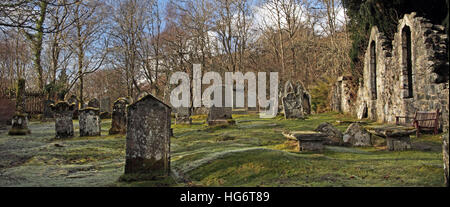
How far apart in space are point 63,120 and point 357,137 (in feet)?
34.7

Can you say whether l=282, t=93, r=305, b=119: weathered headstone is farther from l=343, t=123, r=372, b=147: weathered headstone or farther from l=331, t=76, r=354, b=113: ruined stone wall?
l=343, t=123, r=372, b=147: weathered headstone

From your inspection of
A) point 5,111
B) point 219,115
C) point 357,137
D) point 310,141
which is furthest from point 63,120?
point 357,137

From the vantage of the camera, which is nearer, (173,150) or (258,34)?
(173,150)

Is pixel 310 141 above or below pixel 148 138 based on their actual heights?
below

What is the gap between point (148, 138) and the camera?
216 inches

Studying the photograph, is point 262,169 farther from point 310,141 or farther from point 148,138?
point 310,141

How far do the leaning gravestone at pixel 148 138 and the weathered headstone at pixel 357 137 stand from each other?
4973mm

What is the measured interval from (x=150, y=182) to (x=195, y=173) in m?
0.84

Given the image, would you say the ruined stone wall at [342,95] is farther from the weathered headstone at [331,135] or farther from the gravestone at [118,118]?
the gravestone at [118,118]

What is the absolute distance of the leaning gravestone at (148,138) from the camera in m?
5.46

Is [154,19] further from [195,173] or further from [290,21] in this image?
[195,173]

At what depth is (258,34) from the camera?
118ft

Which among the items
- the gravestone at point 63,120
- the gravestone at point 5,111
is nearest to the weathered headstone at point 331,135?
the gravestone at point 63,120
